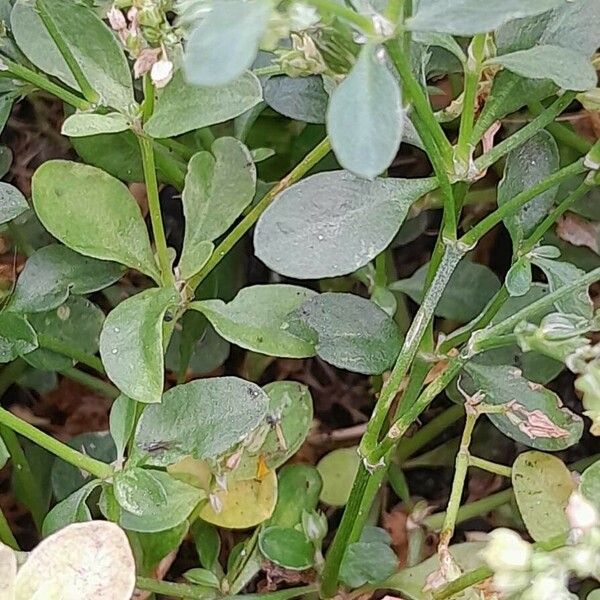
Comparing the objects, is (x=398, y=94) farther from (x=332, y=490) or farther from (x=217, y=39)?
(x=332, y=490)

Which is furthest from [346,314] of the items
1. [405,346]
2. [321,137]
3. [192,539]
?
[192,539]

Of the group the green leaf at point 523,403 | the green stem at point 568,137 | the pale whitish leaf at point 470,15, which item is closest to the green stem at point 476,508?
the green leaf at point 523,403

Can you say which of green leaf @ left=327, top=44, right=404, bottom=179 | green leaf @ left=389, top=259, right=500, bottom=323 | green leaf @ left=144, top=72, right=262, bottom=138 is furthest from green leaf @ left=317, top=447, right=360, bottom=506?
green leaf @ left=327, top=44, right=404, bottom=179

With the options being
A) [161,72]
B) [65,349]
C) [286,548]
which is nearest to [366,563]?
[286,548]

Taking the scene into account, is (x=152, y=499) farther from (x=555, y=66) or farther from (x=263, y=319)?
(x=555, y=66)

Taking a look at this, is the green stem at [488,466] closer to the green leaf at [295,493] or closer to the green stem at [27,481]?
the green leaf at [295,493]

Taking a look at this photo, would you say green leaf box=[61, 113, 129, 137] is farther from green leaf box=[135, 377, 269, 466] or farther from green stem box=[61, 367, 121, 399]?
green stem box=[61, 367, 121, 399]
